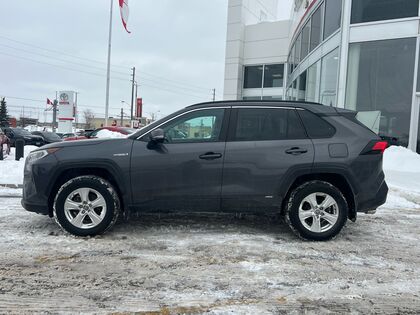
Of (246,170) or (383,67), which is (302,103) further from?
(383,67)

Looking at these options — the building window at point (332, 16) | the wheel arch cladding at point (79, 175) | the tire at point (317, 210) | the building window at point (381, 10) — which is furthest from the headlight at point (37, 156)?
the building window at point (332, 16)

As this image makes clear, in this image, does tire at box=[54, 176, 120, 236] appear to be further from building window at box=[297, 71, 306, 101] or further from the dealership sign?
the dealership sign

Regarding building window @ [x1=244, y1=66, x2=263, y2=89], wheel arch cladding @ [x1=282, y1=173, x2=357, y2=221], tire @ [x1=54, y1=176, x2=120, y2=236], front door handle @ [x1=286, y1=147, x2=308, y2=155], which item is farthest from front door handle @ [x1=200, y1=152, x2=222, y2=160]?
building window @ [x1=244, y1=66, x2=263, y2=89]

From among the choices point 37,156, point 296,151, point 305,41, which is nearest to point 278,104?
point 296,151

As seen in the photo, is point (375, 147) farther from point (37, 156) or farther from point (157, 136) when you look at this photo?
point (37, 156)

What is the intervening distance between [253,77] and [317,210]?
24.9 m

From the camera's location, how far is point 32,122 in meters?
108

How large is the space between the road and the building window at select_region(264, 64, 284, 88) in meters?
22.8

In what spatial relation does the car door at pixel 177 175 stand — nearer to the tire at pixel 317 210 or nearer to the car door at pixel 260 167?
the car door at pixel 260 167

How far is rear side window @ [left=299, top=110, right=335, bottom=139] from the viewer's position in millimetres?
5078

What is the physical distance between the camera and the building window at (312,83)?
57.0 ft

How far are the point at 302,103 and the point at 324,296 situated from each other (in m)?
2.69

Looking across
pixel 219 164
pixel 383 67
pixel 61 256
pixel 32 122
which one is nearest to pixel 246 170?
pixel 219 164

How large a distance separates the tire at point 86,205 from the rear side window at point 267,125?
181cm
